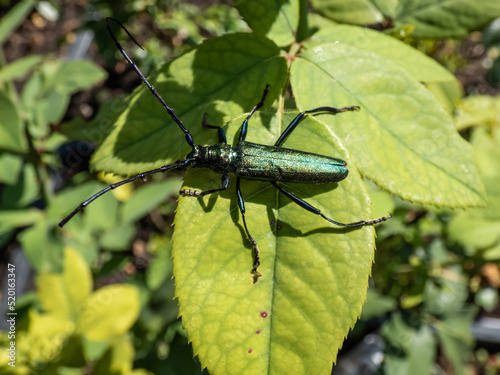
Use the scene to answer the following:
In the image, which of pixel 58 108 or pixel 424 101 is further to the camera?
pixel 58 108

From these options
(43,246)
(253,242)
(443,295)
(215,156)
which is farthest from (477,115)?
(43,246)

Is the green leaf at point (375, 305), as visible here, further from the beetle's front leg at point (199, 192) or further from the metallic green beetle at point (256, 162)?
the beetle's front leg at point (199, 192)

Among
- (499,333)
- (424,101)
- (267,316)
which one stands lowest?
(499,333)

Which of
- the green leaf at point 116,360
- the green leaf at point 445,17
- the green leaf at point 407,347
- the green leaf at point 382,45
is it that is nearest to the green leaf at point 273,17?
the green leaf at point 382,45

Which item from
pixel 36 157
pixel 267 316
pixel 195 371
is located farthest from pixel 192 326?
pixel 36 157

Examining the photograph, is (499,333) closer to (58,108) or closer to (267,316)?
(267,316)

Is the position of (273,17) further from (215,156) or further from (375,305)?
(375,305)
